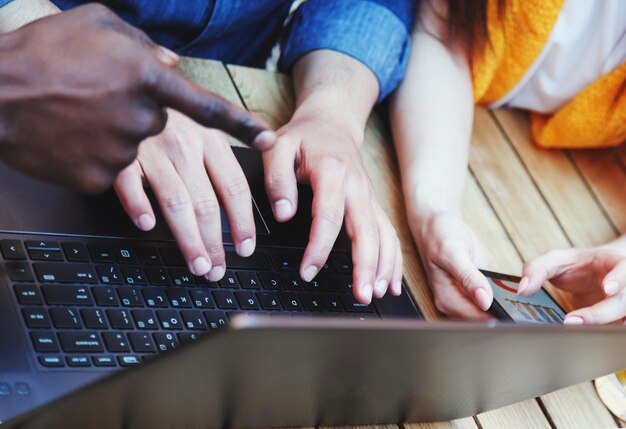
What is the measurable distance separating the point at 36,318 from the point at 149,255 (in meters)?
0.12

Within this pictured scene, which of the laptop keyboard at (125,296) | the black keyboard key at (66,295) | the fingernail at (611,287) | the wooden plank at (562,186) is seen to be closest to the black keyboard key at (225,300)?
the laptop keyboard at (125,296)

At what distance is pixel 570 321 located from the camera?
78 cm

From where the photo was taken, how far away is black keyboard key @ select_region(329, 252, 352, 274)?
0.73m

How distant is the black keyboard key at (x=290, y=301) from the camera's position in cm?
65

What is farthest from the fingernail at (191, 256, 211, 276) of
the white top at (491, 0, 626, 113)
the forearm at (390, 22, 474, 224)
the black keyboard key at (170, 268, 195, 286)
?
the white top at (491, 0, 626, 113)

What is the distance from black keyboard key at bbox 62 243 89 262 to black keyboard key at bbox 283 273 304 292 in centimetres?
17

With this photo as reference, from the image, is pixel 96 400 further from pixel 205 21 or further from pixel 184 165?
pixel 205 21

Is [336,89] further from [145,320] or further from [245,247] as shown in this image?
[145,320]

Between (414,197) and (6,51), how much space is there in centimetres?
54

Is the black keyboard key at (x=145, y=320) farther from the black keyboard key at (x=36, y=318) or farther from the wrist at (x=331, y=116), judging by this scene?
the wrist at (x=331, y=116)

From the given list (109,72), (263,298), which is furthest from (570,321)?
(109,72)

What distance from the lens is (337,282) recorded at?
712 mm

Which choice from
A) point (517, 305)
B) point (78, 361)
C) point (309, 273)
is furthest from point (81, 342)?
point (517, 305)

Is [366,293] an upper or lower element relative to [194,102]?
lower
